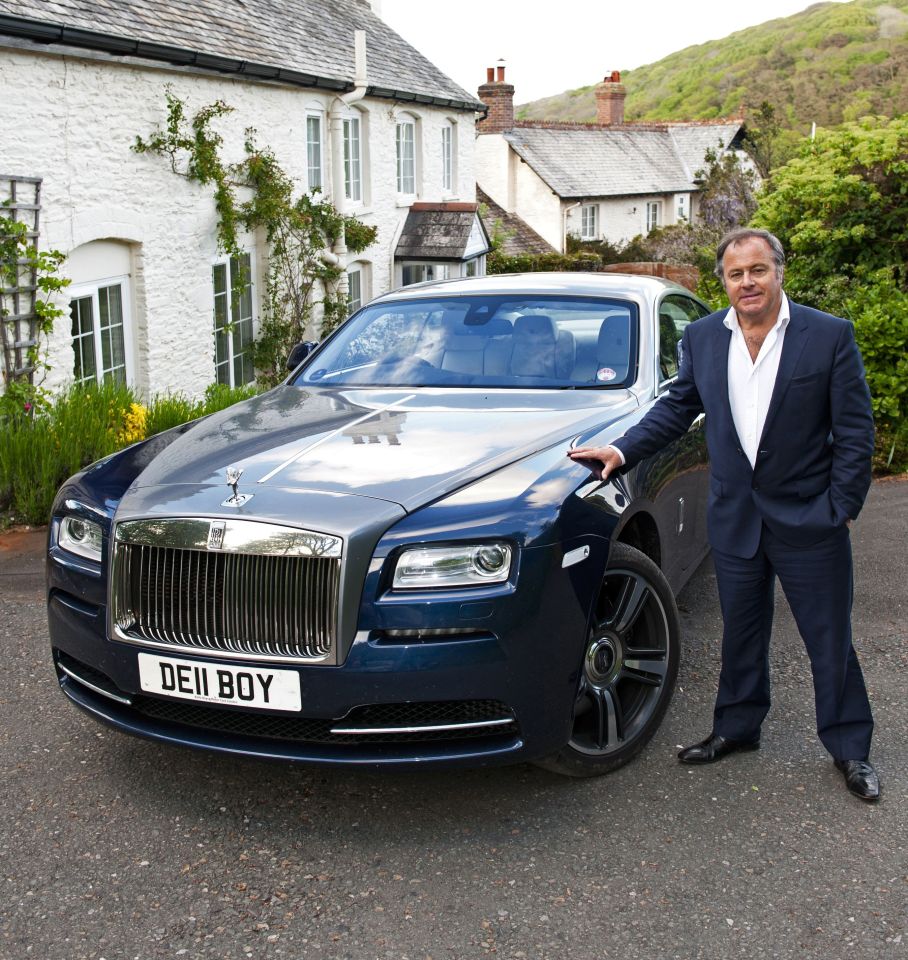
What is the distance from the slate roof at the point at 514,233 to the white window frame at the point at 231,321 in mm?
21794

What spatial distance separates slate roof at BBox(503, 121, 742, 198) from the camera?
4200cm

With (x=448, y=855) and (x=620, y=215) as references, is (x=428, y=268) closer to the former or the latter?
(x=448, y=855)

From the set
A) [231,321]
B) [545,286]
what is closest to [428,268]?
[231,321]

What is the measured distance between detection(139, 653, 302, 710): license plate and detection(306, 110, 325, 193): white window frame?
46.2 feet

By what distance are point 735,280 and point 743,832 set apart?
177 cm

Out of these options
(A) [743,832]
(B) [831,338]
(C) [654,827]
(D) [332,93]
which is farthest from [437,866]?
(D) [332,93]

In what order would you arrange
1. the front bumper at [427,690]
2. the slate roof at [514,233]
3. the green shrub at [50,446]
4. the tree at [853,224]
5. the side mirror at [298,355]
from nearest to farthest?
→ 1. the front bumper at [427,690]
2. the side mirror at [298,355]
3. the green shrub at [50,446]
4. the tree at [853,224]
5. the slate roof at [514,233]

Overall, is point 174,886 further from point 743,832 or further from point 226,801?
point 743,832

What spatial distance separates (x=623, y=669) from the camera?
396cm

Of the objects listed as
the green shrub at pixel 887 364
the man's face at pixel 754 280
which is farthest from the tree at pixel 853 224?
the man's face at pixel 754 280

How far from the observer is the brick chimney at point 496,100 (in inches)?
1601

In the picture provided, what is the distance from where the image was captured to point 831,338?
11.8 feet

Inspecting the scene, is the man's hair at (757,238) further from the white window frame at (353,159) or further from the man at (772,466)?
the white window frame at (353,159)

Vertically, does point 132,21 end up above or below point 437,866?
Answer: above
